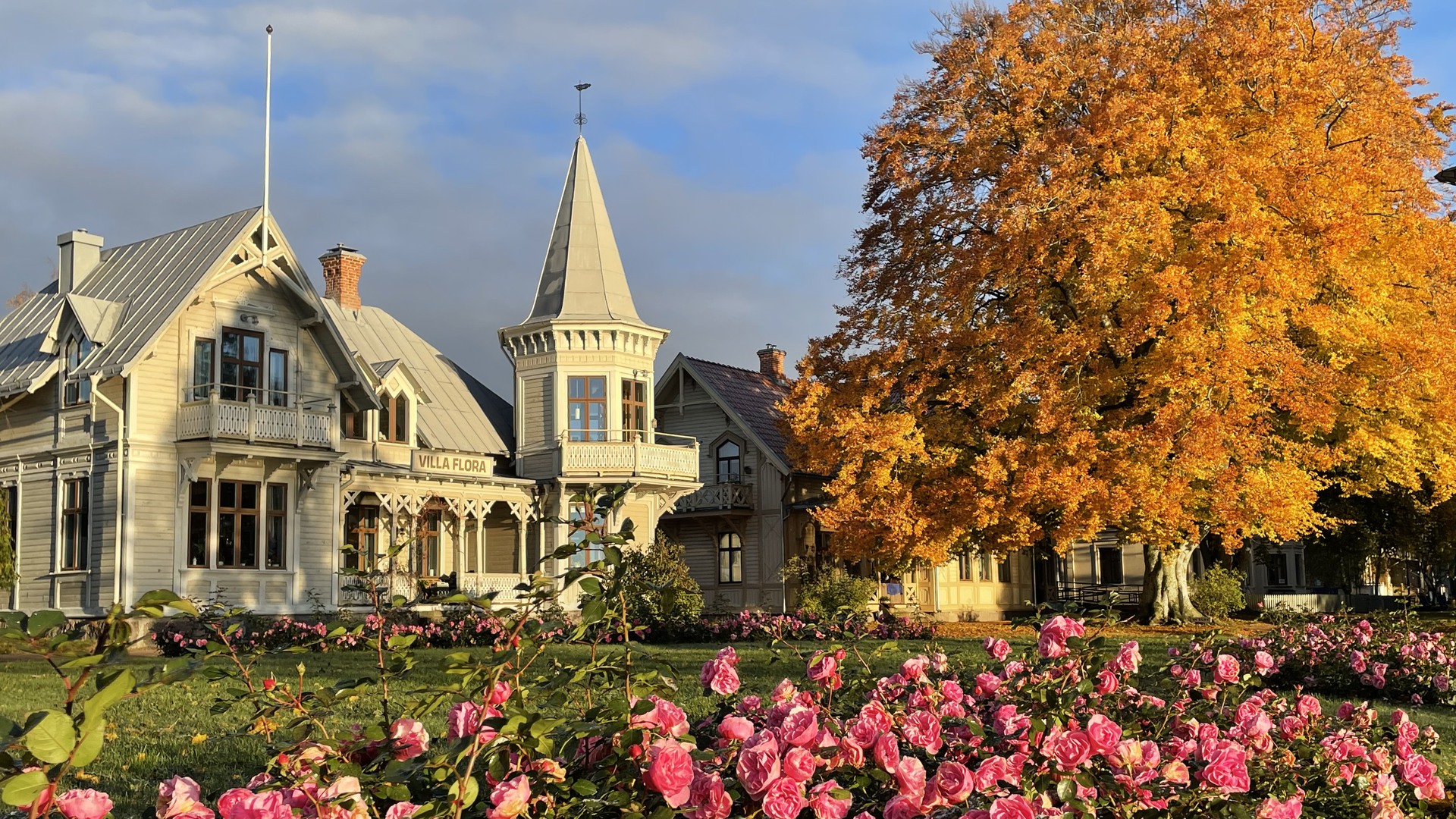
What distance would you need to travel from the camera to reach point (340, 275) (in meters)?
37.2

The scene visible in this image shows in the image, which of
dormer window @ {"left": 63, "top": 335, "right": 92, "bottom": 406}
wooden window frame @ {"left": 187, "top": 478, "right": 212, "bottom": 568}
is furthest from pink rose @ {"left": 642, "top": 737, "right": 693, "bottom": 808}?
dormer window @ {"left": 63, "top": 335, "right": 92, "bottom": 406}

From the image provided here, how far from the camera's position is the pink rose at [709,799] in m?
3.61

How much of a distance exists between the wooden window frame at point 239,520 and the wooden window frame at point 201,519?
0.61 feet

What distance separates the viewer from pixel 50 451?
27.4 metres

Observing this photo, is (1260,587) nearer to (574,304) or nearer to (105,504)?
(574,304)

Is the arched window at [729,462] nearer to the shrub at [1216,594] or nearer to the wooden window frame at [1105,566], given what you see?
the shrub at [1216,594]

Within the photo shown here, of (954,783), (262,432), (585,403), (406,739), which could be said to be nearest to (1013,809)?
Result: (954,783)

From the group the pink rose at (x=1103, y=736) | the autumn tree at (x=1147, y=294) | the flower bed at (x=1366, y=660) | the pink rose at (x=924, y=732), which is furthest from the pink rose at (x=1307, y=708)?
the autumn tree at (x=1147, y=294)

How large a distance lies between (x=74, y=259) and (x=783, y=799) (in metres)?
31.3

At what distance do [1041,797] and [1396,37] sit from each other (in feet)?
88.4

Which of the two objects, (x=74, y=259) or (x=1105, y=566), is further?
(x=1105, y=566)

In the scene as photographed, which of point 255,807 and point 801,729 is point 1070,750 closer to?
point 801,729

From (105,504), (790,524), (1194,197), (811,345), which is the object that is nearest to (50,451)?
(105,504)

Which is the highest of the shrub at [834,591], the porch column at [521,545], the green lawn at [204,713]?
the porch column at [521,545]
